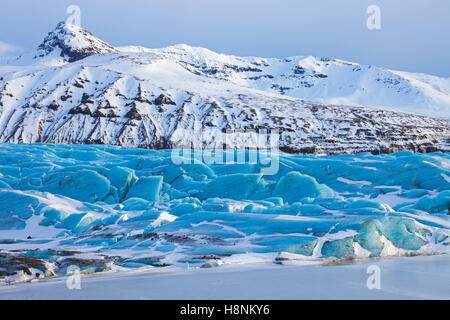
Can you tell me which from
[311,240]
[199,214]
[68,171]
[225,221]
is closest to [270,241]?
[311,240]

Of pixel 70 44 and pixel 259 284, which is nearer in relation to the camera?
pixel 259 284

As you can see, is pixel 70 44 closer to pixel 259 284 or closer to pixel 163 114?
pixel 163 114

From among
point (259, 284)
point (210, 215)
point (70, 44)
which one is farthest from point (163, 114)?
point (70, 44)

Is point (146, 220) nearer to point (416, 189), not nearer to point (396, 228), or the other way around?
point (396, 228)

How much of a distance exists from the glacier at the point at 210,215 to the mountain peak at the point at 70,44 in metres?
113

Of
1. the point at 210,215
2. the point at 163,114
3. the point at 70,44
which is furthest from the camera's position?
the point at 70,44

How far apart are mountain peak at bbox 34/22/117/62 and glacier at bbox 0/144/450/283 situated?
112649 mm

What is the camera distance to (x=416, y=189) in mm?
18922

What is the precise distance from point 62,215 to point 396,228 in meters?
11.7

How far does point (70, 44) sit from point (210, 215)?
138 meters

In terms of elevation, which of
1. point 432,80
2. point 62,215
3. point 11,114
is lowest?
point 62,215

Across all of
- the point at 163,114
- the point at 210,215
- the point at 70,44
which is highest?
the point at 70,44

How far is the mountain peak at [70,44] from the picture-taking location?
132125mm

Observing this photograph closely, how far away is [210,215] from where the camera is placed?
12547mm
